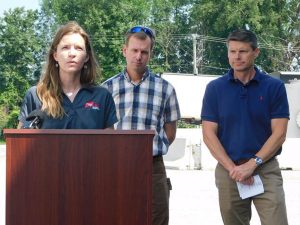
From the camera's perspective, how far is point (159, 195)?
4398mm

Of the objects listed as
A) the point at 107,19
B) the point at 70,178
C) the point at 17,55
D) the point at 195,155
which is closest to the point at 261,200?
the point at 70,178

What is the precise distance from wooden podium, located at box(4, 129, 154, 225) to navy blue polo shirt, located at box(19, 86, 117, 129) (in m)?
0.49

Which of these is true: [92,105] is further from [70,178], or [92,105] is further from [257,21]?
[257,21]

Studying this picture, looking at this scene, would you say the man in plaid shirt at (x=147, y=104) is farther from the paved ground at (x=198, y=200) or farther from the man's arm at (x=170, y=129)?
the paved ground at (x=198, y=200)

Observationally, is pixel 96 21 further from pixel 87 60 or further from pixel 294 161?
pixel 87 60

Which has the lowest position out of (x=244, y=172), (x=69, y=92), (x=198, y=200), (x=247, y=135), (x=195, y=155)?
(x=198, y=200)

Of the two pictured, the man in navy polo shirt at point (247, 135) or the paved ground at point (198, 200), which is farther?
the paved ground at point (198, 200)

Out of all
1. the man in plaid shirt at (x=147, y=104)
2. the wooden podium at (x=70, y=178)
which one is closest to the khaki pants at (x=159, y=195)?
the man in plaid shirt at (x=147, y=104)

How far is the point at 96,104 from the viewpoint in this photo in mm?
3184

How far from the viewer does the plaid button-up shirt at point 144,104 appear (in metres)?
4.32

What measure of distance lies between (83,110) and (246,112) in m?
1.41

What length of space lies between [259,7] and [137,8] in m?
11.6

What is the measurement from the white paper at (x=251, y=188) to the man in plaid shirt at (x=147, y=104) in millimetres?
571

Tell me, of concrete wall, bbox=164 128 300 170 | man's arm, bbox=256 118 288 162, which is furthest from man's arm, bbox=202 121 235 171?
concrete wall, bbox=164 128 300 170
